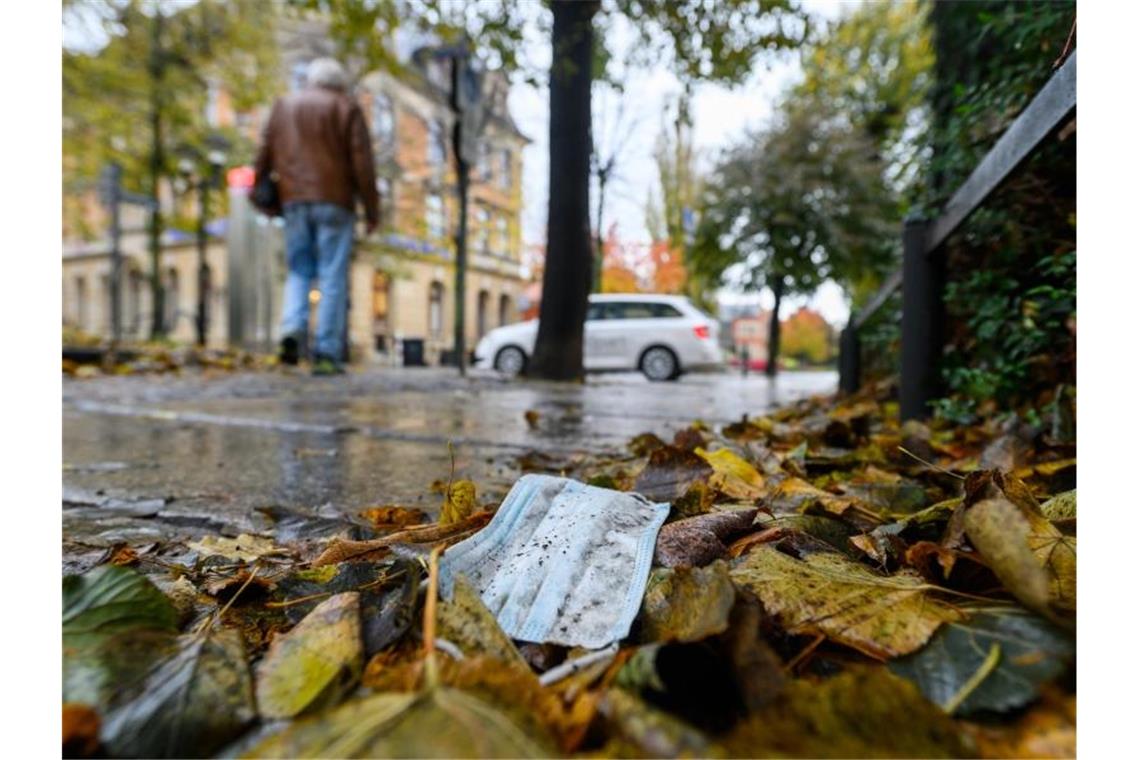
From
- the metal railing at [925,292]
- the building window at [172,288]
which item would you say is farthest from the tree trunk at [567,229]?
the building window at [172,288]

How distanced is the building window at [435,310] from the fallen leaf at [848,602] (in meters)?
32.6

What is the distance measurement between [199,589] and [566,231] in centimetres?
647

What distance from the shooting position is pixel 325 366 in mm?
5926

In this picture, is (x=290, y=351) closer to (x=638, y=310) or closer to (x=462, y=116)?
(x=462, y=116)

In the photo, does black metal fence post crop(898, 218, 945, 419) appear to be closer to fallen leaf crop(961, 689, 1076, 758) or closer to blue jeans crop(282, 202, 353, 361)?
fallen leaf crop(961, 689, 1076, 758)

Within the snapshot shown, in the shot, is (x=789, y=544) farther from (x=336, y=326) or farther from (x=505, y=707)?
(x=336, y=326)

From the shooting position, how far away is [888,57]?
49.9 feet

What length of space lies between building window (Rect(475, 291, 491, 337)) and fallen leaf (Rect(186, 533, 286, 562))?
34797 mm

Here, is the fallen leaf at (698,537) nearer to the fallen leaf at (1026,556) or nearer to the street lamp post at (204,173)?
the fallen leaf at (1026,556)

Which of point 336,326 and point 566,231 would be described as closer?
point 336,326

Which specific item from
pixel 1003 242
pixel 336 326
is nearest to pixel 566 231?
pixel 336 326

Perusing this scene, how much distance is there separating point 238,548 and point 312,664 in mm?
461

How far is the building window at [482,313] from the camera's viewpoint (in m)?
35.4

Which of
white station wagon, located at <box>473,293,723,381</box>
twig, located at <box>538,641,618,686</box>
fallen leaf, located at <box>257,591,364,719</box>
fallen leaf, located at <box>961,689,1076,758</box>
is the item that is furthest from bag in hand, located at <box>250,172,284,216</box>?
white station wagon, located at <box>473,293,723,381</box>
